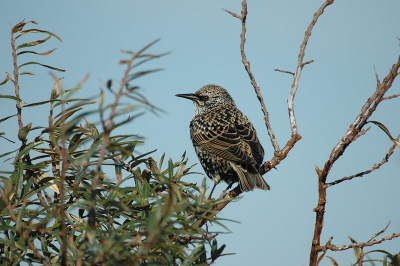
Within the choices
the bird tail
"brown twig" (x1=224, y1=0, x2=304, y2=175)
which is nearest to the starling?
the bird tail

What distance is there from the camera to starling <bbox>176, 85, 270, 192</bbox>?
4711 mm

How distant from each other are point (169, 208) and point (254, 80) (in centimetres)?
296

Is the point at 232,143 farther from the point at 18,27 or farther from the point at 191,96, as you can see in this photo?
the point at 18,27

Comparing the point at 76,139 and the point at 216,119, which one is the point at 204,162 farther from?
the point at 76,139

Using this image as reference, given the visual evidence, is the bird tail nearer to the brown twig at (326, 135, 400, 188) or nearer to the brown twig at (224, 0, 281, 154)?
the brown twig at (224, 0, 281, 154)

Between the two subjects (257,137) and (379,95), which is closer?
(379,95)

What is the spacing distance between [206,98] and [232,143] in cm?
188

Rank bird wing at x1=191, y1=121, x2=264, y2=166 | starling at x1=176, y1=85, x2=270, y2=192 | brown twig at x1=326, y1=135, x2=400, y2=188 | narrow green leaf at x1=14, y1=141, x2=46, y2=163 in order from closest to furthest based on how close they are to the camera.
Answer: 1. narrow green leaf at x1=14, y1=141, x2=46, y2=163
2. brown twig at x1=326, y1=135, x2=400, y2=188
3. starling at x1=176, y1=85, x2=270, y2=192
4. bird wing at x1=191, y1=121, x2=264, y2=166

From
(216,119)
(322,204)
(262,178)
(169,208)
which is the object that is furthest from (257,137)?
(169,208)

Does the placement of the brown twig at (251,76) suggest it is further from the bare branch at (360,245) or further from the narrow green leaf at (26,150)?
the narrow green leaf at (26,150)

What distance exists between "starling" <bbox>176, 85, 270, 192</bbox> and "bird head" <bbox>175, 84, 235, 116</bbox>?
306 mm

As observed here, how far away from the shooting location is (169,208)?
1.03 m

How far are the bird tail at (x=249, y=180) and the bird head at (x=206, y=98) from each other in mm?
2221

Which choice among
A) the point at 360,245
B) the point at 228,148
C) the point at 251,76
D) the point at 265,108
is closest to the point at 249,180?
the point at 228,148
